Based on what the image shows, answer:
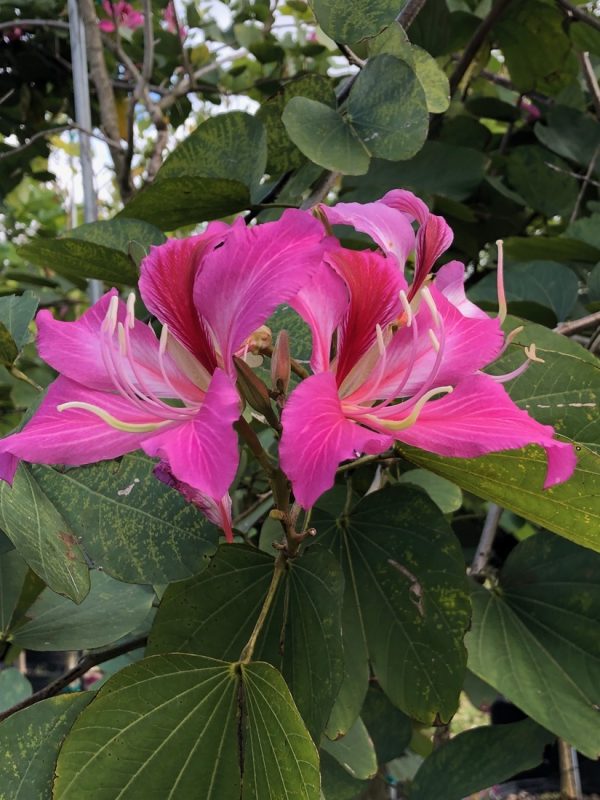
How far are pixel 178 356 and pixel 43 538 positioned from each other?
14 centimetres

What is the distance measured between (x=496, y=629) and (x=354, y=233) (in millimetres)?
494

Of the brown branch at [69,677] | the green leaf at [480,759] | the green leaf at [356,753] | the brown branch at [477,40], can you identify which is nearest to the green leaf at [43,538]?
the brown branch at [69,677]

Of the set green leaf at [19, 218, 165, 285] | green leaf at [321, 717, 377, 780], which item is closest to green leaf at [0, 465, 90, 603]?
green leaf at [19, 218, 165, 285]

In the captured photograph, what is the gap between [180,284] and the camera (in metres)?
0.39

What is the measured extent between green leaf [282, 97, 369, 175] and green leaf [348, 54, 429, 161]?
1cm

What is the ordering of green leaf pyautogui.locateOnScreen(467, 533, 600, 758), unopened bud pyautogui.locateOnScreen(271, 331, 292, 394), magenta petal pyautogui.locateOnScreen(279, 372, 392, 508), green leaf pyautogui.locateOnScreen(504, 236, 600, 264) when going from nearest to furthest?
magenta petal pyautogui.locateOnScreen(279, 372, 392, 508)
unopened bud pyautogui.locateOnScreen(271, 331, 292, 394)
green leaf pyautogui.locateOnScreen(467, 533, 600, 758)
green leaf pyautogui.locateOnScreen(504, 236, 600, 264)

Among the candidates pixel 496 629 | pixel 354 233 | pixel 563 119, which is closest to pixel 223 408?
pixel 496 629

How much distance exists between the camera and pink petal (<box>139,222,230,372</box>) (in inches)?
15.0

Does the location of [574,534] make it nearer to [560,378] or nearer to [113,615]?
[560,378]

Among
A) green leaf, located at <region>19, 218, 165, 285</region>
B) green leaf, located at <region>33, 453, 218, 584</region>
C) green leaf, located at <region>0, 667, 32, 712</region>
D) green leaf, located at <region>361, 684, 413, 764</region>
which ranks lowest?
green leaf, located at <region>361, 684, 413, 764</region>

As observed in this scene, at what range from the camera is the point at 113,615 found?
615 mm

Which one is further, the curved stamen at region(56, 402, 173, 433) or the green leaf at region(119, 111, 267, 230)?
the green leaf at region(119, 111, 267, 230)

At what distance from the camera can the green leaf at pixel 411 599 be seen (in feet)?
1.73

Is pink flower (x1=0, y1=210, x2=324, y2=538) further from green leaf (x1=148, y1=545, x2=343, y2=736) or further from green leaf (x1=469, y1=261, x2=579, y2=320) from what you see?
green leaf (x1=469, y1=261, x2=579, y2=320)
